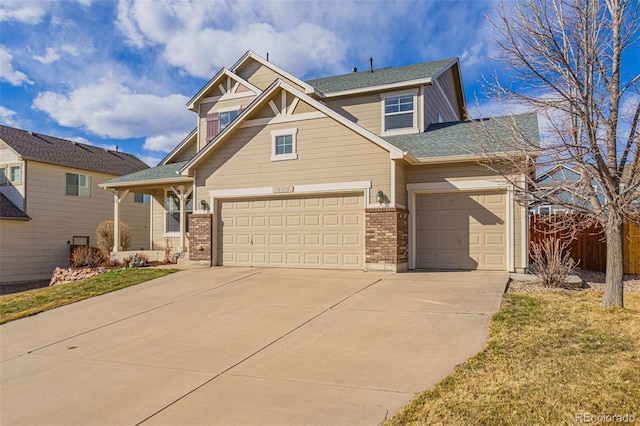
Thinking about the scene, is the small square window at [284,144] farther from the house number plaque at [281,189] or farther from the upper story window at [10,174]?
the upper story window at [10,174]

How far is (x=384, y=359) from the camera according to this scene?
5.74 metres

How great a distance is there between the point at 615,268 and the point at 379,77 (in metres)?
11.9

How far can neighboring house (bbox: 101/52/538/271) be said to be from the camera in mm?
12453

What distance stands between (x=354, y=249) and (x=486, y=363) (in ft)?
25.3

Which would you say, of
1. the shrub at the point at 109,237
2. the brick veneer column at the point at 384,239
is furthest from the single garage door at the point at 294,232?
the shrub at the point at 109,237

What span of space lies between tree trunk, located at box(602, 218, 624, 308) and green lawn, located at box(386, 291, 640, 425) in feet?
2.00

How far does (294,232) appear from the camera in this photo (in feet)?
45.0

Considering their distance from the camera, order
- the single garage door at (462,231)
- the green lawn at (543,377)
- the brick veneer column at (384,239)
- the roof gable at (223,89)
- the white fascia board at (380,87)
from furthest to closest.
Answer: the roof gable at (223,89) < the white fascia board at (380,87) < the single garage door at (462,231) < the brick veneer column at (384,239) < the green lawn at (543,377)

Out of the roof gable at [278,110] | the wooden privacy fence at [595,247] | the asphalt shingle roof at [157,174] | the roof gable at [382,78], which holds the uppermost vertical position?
the roof gable at [382,78]

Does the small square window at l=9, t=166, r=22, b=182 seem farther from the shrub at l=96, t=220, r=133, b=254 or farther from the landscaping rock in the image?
the landscaping rock

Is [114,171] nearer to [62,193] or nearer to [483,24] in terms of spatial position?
[62,193]

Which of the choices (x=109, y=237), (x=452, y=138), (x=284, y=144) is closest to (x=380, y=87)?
(x=452, y=138)

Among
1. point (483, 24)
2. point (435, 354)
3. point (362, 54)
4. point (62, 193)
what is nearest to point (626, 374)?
point (435, 354)

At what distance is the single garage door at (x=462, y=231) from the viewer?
12492 mm
